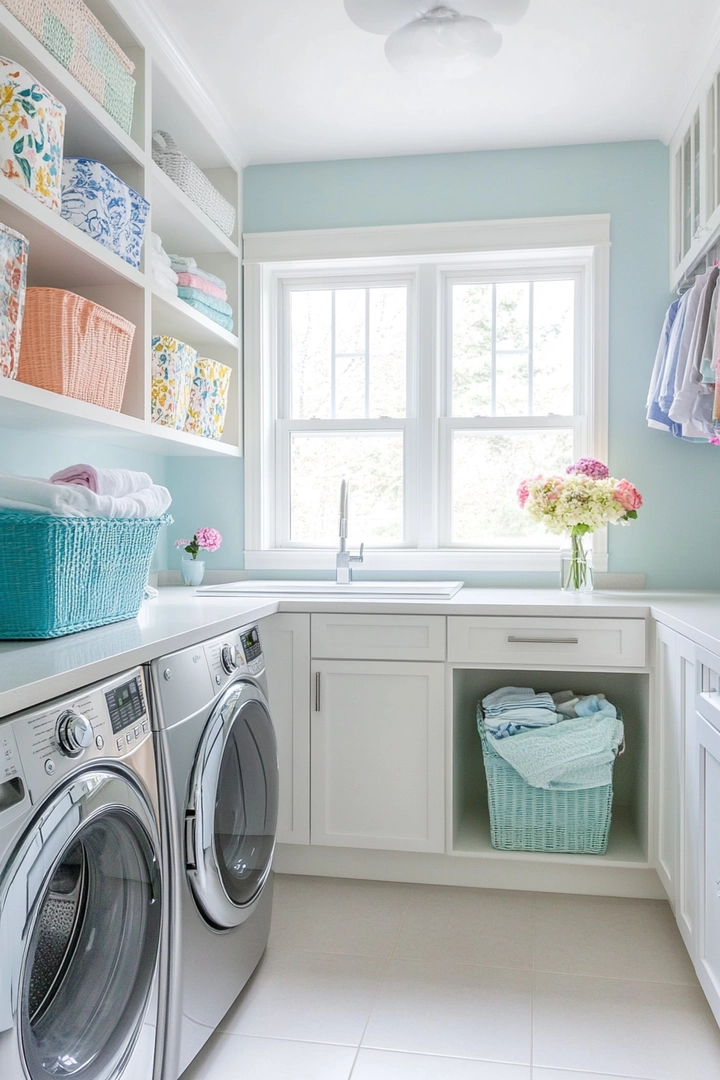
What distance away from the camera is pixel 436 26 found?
2.14 meters

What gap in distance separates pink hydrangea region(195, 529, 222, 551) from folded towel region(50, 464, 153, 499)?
114cm

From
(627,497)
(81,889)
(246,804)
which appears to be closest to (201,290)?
(627,497)

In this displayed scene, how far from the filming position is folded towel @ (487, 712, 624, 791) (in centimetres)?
245

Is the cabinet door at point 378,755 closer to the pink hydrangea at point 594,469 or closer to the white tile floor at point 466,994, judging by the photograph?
the white tile floor at point 466,994

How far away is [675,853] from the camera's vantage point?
2.10 metres

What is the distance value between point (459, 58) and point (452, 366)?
1.20m

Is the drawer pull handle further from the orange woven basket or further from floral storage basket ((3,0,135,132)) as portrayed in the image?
floral storage basket ((3,0,135,132))

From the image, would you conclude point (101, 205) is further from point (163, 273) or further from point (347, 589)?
point (347, 589)

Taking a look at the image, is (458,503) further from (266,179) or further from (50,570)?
(50,570)

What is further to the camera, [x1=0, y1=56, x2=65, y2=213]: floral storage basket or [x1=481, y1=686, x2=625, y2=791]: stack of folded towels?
[x1=481, y1=686, x2=625, y2=791]: stack of folded towels

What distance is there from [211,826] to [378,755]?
3.01 ft

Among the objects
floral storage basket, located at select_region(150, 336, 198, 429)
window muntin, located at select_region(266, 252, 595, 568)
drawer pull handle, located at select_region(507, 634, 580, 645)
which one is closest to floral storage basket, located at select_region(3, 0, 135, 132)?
floral storage basket, located at select_region(150, 336, 198, 429)

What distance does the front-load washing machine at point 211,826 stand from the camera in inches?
60.5

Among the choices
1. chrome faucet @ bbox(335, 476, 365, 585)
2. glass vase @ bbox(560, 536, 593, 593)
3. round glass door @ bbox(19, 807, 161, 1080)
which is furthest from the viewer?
chrome faucet @ bbox(335, 476, 365, 585)
